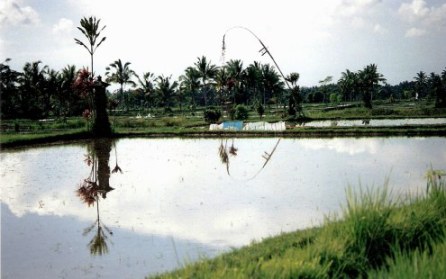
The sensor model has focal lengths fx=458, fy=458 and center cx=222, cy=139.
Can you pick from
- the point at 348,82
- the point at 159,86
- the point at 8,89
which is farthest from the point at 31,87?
the point at 348,82

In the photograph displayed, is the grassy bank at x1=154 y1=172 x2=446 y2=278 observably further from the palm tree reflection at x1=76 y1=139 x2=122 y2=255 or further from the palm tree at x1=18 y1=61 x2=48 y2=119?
the palm tree at x1=18 y1=61 x2=48 y2=119

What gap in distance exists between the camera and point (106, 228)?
26.0 feet

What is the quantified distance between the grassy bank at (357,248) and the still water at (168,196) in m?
0.66

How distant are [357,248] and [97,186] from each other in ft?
26.8

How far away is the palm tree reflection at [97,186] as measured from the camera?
7246mm

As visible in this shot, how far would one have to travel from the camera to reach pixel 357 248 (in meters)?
4.77

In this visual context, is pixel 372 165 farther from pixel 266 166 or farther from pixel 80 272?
pixel 80 272

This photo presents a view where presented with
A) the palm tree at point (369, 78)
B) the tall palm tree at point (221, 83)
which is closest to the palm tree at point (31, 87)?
the tall palm tree at point (221, 83)

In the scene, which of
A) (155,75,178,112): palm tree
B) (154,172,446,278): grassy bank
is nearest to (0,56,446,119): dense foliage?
(155,75,178,112): palm tree

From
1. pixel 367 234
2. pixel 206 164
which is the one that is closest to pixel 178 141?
pixel 206 164

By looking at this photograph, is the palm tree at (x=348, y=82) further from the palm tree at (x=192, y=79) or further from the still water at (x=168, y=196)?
the still water at (x=168, y=196)

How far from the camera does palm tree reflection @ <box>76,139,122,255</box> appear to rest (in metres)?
7.25

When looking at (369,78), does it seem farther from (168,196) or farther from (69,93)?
(168,196)

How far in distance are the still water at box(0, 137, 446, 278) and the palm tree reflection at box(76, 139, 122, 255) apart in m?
0.03
